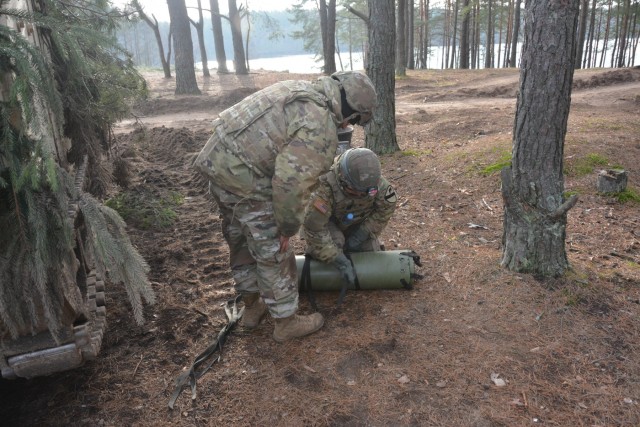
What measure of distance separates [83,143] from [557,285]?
460 cm

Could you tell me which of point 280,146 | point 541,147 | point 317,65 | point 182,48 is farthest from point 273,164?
point 317,65

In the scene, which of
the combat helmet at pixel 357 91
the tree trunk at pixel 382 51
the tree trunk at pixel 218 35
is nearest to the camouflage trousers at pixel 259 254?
the combat helmet at pixel 357 91

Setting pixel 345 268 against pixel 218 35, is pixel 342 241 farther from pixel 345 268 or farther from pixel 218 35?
pixel 218 35

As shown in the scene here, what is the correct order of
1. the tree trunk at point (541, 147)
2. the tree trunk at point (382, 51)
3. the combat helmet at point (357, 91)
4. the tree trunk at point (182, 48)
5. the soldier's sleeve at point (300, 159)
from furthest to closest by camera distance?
the tree trunk at point (182, 48), the tree trunk at point (382, 51), the tree trunk at point (541, 147), the combat helmet at point (357, 91), the soldier's sleeve at point (300, 159)

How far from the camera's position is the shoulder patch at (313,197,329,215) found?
360cm

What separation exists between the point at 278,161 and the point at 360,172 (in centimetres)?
93

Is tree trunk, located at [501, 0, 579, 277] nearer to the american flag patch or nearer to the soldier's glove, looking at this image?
the soldier's glove

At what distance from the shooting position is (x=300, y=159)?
2.81m

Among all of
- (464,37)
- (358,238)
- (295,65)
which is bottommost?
(358,238)

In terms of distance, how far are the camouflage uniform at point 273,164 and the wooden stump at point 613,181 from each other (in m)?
4.03

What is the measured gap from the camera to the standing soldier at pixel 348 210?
3594mm

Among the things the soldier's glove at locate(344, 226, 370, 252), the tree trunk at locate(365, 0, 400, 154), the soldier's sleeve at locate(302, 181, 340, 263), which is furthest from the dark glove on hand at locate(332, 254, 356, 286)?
the tree trunk at locate(365, 0, 400, 154)

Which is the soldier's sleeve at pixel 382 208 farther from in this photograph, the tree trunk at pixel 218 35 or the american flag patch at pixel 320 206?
the tree trunk at pixel 218 35

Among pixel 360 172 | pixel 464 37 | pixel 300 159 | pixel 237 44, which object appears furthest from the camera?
pixel 464 37
